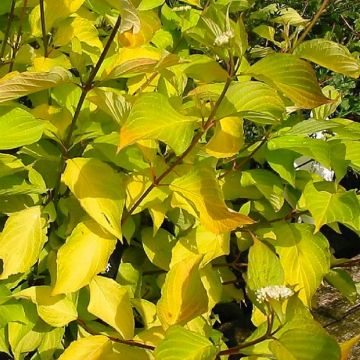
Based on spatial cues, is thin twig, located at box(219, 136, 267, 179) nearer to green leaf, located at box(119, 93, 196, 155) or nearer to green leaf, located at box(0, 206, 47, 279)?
green leaf, located at box(119, 93, 196, 155)

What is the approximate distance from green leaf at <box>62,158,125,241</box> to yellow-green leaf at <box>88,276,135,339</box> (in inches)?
6.7

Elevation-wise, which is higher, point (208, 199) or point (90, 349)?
point (208, 199)

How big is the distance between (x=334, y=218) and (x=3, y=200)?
69 centimetres

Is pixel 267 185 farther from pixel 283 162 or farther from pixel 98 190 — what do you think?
pixel 98 190

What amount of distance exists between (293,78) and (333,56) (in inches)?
8.0

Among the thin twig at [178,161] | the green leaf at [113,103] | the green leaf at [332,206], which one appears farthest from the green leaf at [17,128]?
the green leaf at [332,206]

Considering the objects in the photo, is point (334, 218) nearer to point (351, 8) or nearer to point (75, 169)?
point (75, 169)

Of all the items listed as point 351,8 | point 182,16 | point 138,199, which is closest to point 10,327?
point 138,199

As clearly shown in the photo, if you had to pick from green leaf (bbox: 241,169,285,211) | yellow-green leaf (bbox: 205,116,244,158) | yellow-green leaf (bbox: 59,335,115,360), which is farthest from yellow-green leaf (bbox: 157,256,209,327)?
green leaf (bbox: 241,169,285,211)

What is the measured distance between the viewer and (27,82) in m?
1.05

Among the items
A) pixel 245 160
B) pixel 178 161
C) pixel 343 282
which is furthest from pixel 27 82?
pixel 343 282

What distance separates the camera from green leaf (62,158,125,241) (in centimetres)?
118

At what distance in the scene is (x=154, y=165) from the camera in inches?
52.0

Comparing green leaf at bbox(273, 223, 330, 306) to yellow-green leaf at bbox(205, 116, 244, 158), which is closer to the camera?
yellow-green leaf at bbox(205, 116, 244, 158)
